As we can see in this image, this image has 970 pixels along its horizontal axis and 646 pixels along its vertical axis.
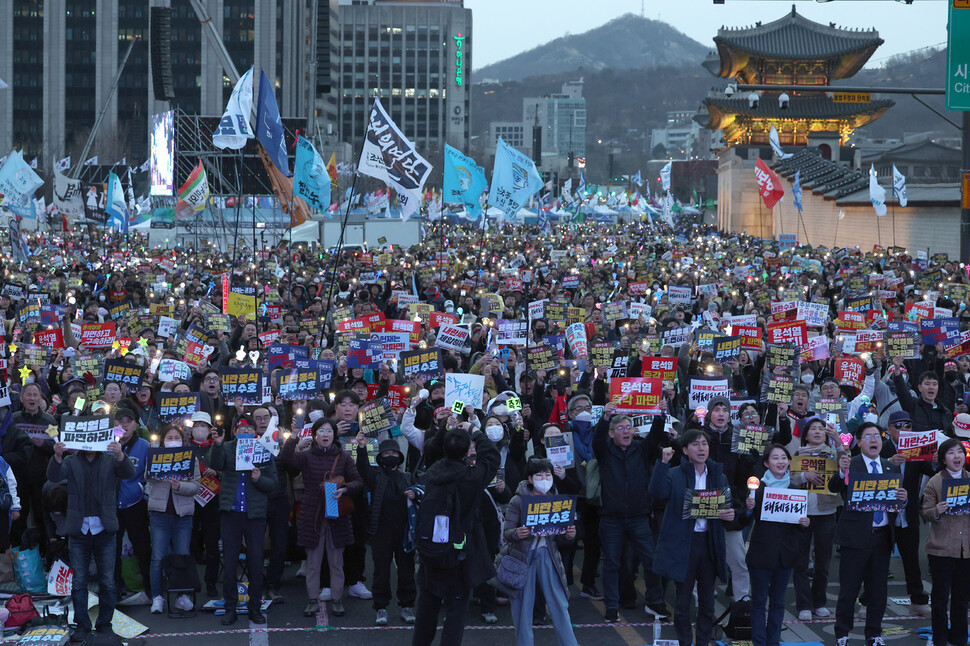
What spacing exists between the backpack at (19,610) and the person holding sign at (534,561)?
3275mm

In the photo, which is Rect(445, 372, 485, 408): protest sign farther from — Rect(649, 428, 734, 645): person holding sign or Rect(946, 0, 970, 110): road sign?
Rect(946, 0, 970, 110): road sign

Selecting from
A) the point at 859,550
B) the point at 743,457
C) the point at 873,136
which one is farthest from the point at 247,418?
the point at 873,136

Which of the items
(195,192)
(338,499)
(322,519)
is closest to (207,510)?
(322,519)

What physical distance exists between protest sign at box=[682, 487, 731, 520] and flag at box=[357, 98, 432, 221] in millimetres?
9880

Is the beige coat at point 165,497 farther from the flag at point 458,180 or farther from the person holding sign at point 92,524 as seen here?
the flag at point 458,180

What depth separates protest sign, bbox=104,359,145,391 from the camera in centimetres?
1152

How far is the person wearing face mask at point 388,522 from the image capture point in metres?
8.66

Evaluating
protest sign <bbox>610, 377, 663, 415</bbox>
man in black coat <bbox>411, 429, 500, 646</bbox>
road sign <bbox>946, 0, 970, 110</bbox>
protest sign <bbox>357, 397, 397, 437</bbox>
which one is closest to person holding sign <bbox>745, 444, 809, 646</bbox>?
protest sign <bbox>610, 377, 663, 415</bbox>

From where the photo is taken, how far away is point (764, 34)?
81562 mm

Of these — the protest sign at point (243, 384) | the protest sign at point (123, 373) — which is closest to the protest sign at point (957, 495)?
the protest sign at point (243, 384)

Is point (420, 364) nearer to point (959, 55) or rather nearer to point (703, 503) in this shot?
point (703, 503)

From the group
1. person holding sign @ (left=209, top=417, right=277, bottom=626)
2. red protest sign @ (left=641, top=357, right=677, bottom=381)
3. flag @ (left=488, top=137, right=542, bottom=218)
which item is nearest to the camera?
person holding sign @ (left=209, top=417, right=277, bottom=626)

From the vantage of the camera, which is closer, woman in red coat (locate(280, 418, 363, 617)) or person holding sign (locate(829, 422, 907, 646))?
person holding sign (locate(829, 422, 907, 646))

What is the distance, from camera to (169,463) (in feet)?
28.4
